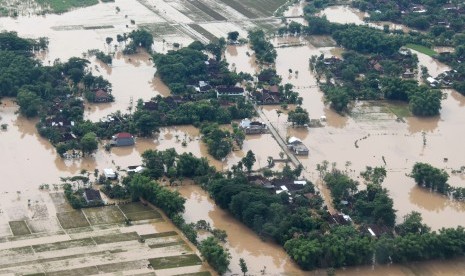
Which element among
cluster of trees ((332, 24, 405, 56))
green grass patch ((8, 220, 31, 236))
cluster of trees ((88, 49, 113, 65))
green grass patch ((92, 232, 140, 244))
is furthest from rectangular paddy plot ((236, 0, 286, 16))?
green grass patch ((8, 220, 31, 236))

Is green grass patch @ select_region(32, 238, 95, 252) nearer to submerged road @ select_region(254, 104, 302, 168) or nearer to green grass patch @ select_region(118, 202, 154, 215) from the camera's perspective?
green grass patch @ select_region(118, 202, 154, 215)

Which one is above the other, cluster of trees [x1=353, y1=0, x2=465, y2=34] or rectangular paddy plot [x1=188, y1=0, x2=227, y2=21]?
cluster of trees [x1=353, y1=0, x2=465, y2=34]

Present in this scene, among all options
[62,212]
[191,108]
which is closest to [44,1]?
[191,108]

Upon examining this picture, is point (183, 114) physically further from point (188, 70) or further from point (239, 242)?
point (239, 242)

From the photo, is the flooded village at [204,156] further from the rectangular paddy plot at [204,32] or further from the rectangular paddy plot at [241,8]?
the rectangular paddy plot at [241,8]

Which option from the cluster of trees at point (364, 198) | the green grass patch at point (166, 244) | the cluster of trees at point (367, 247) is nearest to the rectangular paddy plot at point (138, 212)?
the green grass patch at point (166, 244)

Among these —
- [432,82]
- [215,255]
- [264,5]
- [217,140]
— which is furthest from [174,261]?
[264,5]
